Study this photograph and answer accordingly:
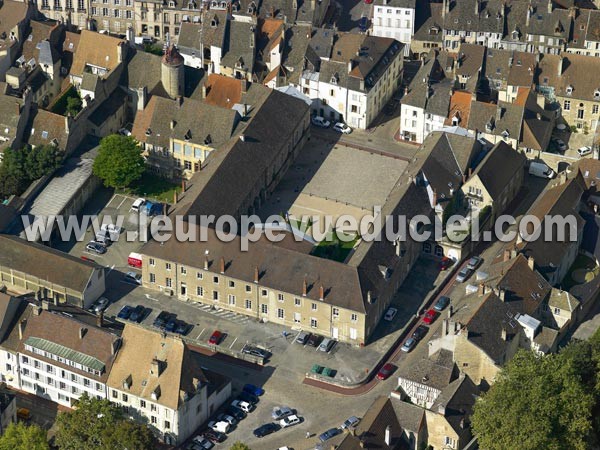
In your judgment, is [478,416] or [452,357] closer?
[478,416]

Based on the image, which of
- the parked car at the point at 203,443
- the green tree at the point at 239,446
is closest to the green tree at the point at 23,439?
the parked car at the point at 203,443

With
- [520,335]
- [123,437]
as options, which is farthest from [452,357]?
[123,437]

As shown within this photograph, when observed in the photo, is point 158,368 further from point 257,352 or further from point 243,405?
point 257,352

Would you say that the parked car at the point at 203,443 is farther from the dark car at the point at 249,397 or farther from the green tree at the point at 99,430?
the dark car at the point at 249,397

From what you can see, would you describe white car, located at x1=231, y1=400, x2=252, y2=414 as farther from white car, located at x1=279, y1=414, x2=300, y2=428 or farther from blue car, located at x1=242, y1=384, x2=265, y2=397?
white car, located at x1=279, y1=414, x2=300, y2=428

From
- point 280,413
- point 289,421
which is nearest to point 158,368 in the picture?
point 280,413

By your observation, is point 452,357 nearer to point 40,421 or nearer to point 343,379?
point 343,379
